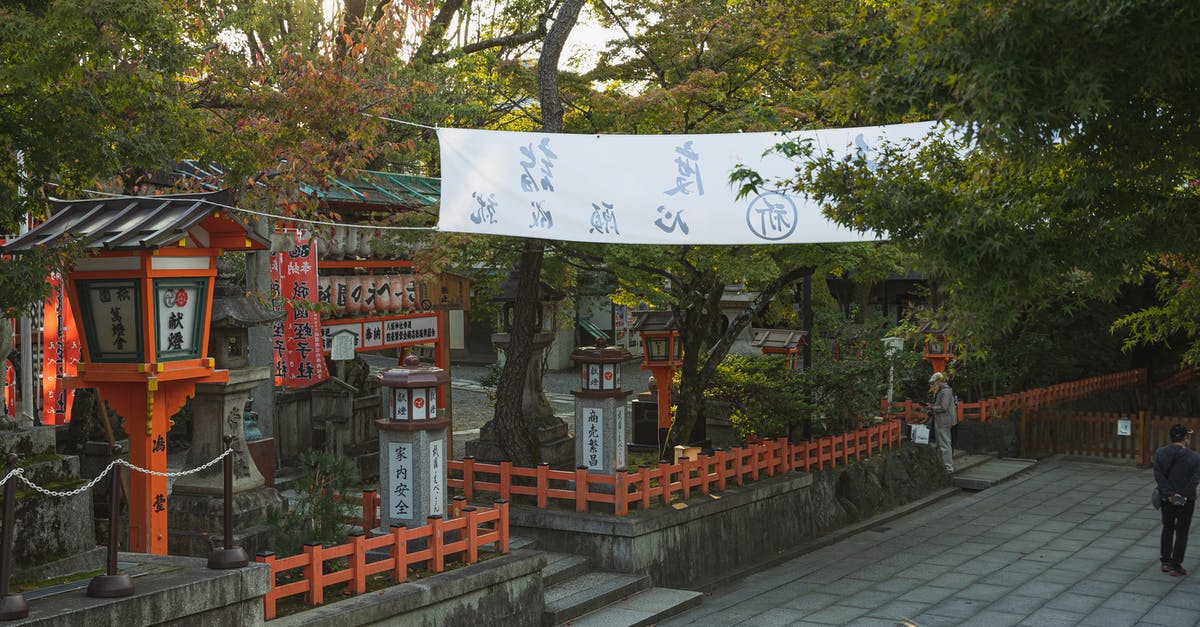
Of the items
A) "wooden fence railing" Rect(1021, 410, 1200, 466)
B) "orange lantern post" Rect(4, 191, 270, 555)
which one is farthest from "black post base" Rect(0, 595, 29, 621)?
"wooden fence railing" Rect(1021, 410, 1200, 466)

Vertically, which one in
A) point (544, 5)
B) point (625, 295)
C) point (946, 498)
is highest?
point (544, 5)

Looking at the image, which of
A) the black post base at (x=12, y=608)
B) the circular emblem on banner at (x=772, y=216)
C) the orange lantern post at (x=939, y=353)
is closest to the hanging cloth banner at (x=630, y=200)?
the circular emblem on banner at (x=772, y=216)

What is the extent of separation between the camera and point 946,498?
19.2 metres

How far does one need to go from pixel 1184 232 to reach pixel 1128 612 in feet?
14.4

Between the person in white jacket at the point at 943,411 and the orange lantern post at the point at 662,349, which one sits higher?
the orange lantern post at the point at 662,349

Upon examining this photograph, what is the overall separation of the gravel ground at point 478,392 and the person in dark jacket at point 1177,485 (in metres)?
11.6

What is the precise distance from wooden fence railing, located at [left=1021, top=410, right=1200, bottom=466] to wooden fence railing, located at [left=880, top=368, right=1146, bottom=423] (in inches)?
16.7

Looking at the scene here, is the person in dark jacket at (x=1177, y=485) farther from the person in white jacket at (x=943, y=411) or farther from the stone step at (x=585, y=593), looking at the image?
the person in white jacket at (x=943, y=411)

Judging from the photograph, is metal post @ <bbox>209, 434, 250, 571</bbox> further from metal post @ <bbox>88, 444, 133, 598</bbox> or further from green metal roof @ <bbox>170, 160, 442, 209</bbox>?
green metal roof @ <bbox>170, 160, 442, 209</bbox>

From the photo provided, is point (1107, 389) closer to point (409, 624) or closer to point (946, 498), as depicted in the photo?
point (946, 498)

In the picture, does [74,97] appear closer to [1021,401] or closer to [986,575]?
[986,575]

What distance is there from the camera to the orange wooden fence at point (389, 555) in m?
8.61

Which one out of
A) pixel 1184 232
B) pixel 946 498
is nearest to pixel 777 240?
pixel 1184 232

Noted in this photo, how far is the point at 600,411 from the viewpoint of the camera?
13.8 meters
